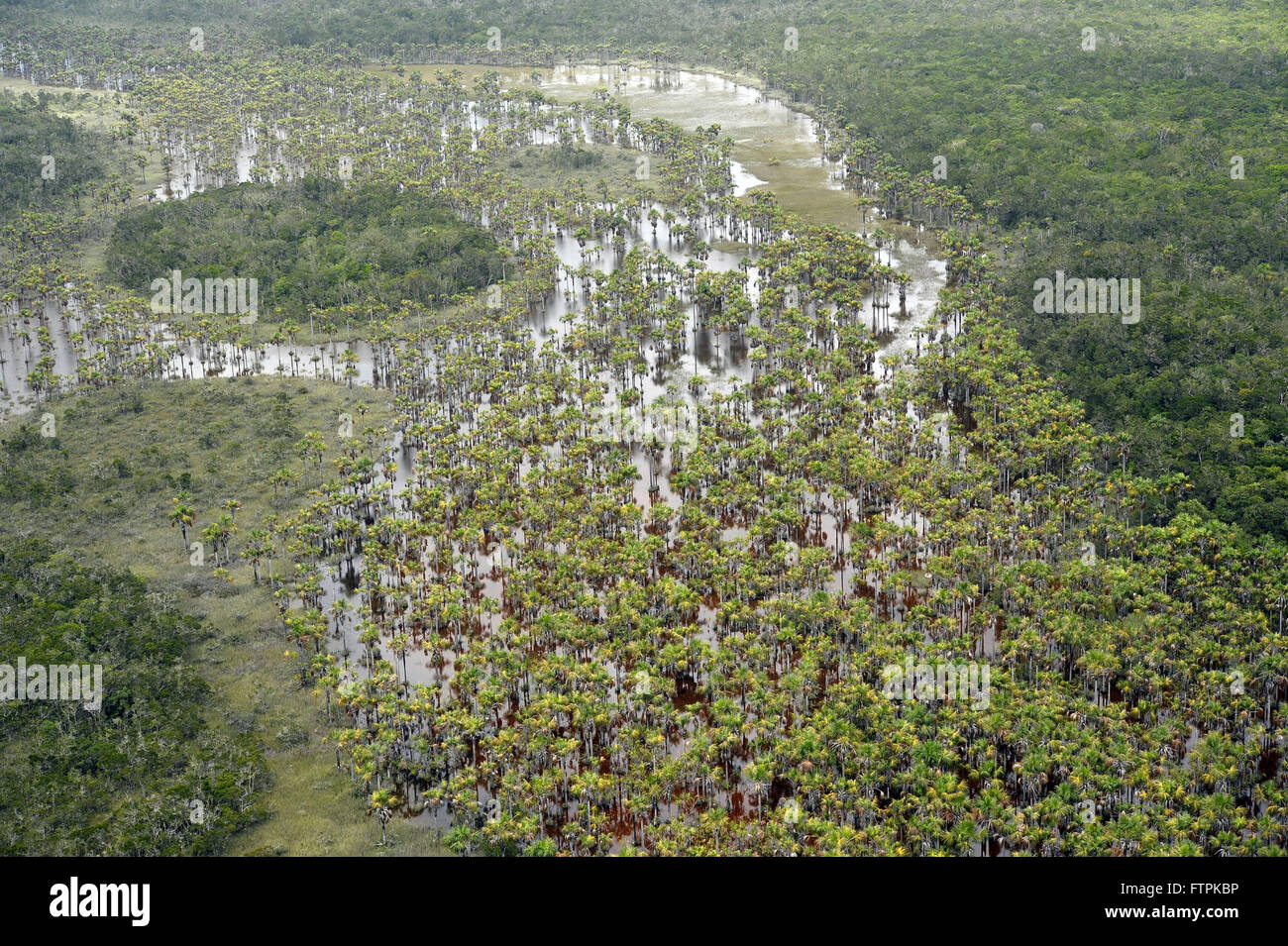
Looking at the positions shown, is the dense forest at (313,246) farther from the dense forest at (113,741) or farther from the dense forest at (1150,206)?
the dense forest at (1150,206)

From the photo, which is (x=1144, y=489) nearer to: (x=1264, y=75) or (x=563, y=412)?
(x=563, y=412)

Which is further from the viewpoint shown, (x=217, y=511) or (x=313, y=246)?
(x=313, y=246)

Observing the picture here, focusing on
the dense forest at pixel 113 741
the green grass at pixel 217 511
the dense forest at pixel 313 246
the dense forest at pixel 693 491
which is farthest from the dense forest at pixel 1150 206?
the dense forest at pixel 113 741

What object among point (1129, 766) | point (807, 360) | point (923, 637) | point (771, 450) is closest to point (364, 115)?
point (807, 360)

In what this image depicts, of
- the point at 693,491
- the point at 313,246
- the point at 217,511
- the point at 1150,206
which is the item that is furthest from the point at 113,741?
the point at 1150,206

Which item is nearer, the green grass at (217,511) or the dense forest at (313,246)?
the green grass at (217,511)

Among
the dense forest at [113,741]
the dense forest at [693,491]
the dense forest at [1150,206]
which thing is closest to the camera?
the dense forest at [113,741]

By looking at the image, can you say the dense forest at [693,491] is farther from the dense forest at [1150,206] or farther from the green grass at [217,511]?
the dense forest at [1150,206]

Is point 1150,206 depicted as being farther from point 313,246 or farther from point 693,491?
point 313,246

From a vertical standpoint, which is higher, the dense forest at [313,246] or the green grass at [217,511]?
the dense forest at [313,246]

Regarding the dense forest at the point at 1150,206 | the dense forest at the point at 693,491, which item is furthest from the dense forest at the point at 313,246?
the dense forest at the point at 1150,206

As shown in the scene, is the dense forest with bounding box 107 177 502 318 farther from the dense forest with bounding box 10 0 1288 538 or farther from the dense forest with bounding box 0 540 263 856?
the dense forest with bounding box 10 0 1288 538

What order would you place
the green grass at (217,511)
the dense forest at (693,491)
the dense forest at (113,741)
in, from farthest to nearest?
1. the green grass at (217,511)
2. the dense forest at (693,491)
3. the dense forest at (113,741)
